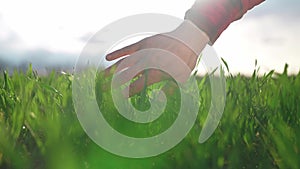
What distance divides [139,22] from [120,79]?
0.26 metres

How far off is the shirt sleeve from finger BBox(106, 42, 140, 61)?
11.4 inches

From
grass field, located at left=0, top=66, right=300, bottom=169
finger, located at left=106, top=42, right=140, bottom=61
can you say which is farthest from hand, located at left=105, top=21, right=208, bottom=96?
grass field, located at left=0, top=66, right=300, bottom=169

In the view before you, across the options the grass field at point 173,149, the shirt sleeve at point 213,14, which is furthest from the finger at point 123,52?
the grass field at point 173,149

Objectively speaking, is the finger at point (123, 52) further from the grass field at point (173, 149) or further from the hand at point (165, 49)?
the grass field at point (173, 149)

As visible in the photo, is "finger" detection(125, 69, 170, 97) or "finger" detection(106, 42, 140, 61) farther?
"finger" detection(106, 42, 140, 61)

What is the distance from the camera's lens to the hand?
175cm

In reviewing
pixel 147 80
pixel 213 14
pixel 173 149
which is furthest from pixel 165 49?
pixel 173 149

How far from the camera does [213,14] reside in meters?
2.00

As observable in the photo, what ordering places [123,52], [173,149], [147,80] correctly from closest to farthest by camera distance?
[173,149] < [147,80] < [123,52]

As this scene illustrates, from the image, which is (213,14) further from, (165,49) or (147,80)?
(147,80)

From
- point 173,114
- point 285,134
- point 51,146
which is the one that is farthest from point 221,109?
point 51,146

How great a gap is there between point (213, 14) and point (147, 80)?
0.50 m

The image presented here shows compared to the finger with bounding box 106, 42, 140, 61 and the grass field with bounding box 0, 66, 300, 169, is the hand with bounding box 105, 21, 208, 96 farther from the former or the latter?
the grass field with bounding box 0, 66, 300, 169

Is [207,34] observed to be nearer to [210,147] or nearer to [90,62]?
[90,62]
